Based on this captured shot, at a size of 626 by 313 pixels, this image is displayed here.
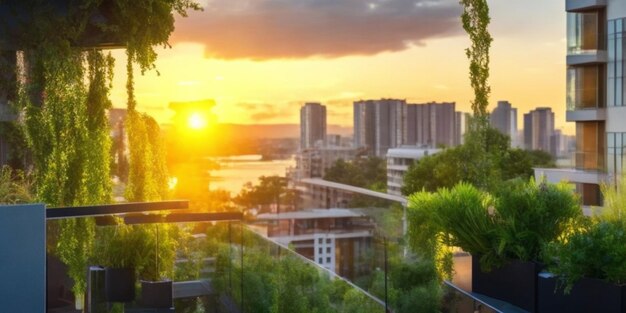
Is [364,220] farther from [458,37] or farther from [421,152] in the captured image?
[421,152]

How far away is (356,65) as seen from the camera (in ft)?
102

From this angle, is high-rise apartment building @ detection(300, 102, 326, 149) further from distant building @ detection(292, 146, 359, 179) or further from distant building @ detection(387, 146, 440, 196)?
distant building @ detection(387, 146, 440, 196)

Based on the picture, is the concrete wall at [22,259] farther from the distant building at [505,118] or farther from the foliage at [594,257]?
the distant building at [505,118]

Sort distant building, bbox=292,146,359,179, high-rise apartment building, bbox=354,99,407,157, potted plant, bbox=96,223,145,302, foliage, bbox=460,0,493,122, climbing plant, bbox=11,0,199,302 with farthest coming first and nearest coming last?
distant building, bbox=292,146,359,179 < high-rise apartment building, bbox=354,99,407,157 < foliage, bbox=460,0,493,122 < climbing plant, bbox=11,0,199,302 < potted plant, bbox=96,223,145,302

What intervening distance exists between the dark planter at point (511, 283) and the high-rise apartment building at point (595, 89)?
10521 millimetres

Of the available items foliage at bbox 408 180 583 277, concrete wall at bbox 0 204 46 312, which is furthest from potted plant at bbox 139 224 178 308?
foliage at bbox 408 180 583 277

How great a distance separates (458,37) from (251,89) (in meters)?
6.83

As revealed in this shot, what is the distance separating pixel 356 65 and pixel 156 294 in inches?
1049

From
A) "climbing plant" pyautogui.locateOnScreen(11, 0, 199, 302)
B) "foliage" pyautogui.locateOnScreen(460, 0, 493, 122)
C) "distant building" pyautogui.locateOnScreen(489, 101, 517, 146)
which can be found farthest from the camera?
"distant building" pyautogui.locateOnScreen(489, 101, 517, 146)

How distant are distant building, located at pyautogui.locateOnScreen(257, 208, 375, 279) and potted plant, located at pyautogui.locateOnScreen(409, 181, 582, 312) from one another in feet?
35.8

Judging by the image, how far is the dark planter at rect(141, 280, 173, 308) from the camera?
197 inches

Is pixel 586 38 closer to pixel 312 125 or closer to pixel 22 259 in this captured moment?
pixel 22 259

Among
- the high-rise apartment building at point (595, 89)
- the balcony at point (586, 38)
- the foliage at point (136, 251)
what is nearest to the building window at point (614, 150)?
the high-rise apartment building at point (595, 89)

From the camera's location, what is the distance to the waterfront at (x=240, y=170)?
2591 cm
